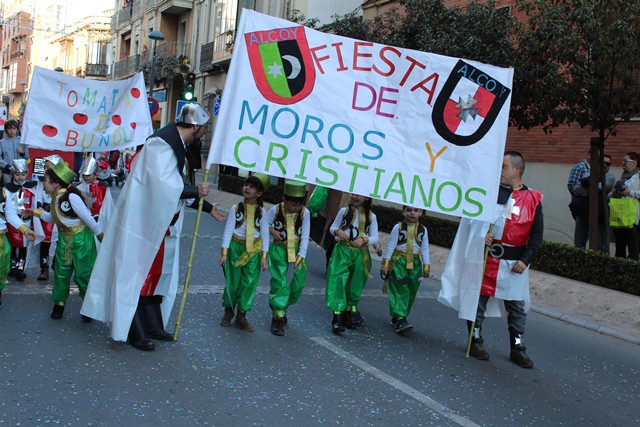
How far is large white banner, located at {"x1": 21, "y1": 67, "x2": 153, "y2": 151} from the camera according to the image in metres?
8.52

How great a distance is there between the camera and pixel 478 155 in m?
5.80

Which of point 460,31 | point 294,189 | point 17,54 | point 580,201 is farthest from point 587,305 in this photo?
point 17,54

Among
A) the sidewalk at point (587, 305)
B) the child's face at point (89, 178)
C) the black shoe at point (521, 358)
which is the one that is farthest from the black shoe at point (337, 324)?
the child's face at point (89, 178)

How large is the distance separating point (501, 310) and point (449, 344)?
665 mm

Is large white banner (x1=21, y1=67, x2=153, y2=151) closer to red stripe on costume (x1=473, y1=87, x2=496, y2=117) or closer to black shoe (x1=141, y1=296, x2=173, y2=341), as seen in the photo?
black shoe (x1=141, y1=296, x2=173, y2=341)

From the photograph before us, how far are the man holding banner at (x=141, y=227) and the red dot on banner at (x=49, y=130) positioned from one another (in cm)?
355

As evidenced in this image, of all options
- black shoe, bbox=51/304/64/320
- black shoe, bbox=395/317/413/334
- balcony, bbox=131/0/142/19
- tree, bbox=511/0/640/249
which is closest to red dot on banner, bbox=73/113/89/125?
black shoe, bbox=51/304/64/320

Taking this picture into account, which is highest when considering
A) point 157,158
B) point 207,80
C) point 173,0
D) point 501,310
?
point 173,0

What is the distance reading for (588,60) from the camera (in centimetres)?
980

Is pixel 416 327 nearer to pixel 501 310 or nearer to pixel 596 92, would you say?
pixel 501 310

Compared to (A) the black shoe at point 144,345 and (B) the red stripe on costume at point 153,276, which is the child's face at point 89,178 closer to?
(B) the red stripe on costume at point 153,276

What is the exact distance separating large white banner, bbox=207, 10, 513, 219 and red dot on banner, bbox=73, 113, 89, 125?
12.7 ft

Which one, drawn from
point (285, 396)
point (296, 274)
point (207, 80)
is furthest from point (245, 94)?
point (207, 80)

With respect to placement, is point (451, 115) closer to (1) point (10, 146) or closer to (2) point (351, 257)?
(2) point (351, 257)
